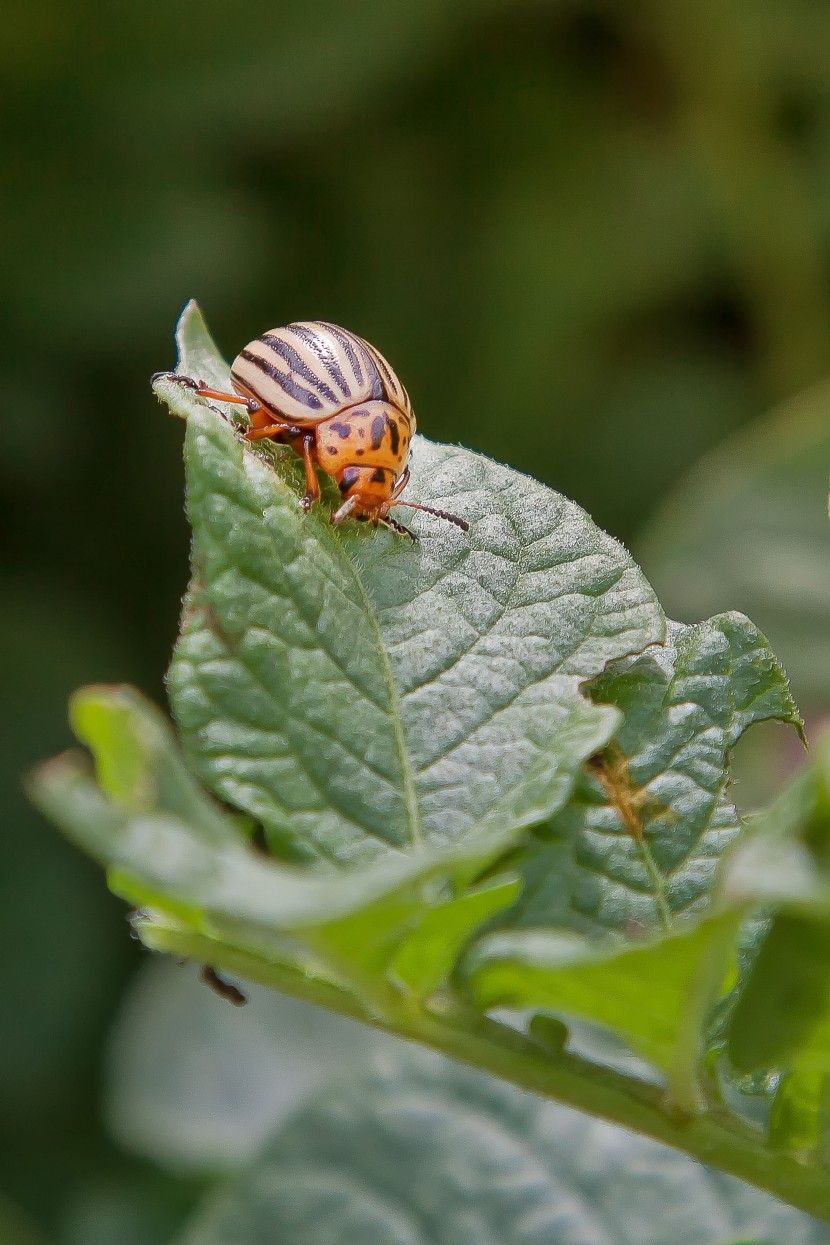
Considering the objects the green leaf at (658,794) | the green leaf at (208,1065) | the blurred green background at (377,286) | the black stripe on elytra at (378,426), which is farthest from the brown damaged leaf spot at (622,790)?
the blurred green background at (377,286)

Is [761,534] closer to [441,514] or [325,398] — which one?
[325,398]

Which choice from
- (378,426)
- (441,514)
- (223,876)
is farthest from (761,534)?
(223,876)

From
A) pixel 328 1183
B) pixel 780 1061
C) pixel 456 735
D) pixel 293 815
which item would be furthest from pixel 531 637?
pixel 328 1183

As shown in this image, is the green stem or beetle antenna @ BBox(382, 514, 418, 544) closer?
A: the green stem

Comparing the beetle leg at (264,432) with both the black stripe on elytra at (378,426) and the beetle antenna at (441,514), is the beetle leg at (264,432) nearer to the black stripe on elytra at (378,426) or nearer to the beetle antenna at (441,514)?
the black stripe on elytra at (378,426)

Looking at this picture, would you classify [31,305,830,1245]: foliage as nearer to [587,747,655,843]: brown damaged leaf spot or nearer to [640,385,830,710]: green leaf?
[587,747,655,843]: brown damaged leaf spot

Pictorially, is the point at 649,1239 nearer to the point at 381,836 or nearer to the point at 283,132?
the point at 381,836

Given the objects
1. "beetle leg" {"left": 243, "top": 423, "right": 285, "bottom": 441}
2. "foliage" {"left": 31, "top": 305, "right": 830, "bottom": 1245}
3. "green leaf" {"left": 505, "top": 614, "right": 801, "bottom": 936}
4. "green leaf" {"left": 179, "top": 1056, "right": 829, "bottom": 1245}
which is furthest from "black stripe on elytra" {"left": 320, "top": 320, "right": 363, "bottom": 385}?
"green leaf" {"left": 179, "top": 1056, "right": 829, "bottom": 1245}
